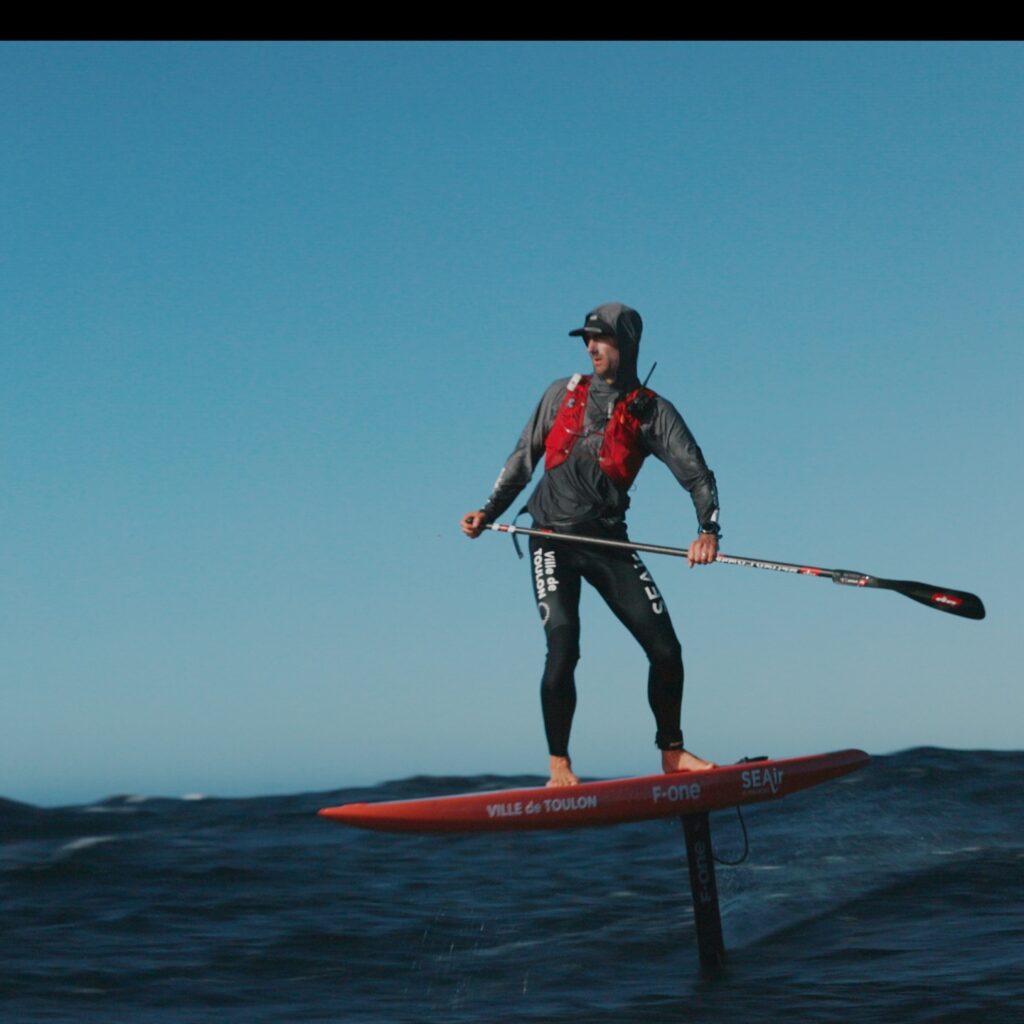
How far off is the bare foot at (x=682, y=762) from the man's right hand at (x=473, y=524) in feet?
5.86

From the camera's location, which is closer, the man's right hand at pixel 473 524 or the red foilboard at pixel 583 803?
the red foilboard at pixel 583 803

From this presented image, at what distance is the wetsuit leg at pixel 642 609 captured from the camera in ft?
25.4

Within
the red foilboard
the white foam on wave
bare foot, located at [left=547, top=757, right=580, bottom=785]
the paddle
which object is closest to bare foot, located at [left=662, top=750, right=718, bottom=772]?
the red foilboard

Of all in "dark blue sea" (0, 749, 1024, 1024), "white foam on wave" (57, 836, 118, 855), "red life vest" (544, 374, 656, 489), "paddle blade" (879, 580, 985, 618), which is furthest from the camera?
"white foam on wave" (57, 836, 118, 855)

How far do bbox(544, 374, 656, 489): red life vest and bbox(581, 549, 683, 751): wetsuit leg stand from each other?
47 cm

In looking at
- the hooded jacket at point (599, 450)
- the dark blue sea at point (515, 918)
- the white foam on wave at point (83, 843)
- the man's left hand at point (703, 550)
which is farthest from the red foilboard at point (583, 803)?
the white foam on wave at point (83, 843)

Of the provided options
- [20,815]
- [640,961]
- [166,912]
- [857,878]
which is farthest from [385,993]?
[20,815]

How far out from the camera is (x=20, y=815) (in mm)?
15773

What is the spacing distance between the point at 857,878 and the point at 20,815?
9.88 meters

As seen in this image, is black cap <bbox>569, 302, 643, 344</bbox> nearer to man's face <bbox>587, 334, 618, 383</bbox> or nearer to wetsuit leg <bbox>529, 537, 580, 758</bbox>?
man's face <bbox>587, 334, 618, 383</bbox>

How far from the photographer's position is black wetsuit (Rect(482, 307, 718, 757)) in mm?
7613

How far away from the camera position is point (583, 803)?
7.49 m

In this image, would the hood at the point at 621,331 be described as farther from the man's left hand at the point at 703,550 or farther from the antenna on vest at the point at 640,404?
the man's left hand at the point at 703,550
